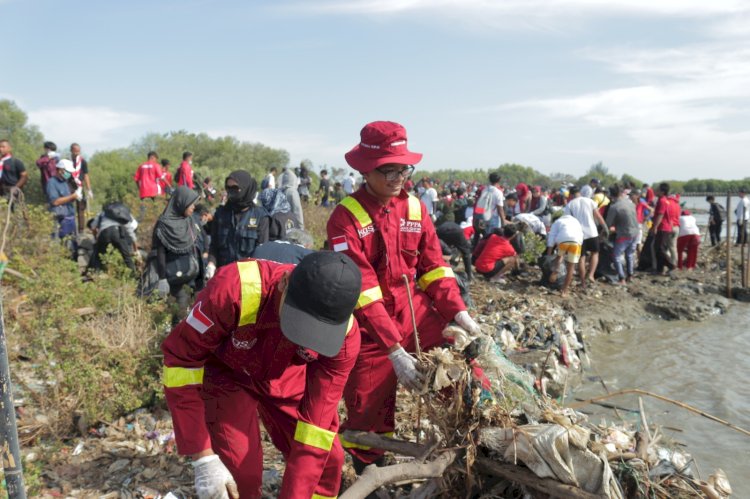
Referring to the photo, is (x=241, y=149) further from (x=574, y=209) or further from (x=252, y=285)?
(x=252, y=285)

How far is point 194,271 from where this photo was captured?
5.76 m

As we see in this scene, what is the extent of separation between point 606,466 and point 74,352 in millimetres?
3381

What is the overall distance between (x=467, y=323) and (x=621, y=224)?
8037 mm

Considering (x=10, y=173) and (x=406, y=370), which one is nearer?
(x=406, y=370)

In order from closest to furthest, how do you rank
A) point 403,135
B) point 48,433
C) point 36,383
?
point 403,135 → point 48,433 → point 36,383

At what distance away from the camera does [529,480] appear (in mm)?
2650

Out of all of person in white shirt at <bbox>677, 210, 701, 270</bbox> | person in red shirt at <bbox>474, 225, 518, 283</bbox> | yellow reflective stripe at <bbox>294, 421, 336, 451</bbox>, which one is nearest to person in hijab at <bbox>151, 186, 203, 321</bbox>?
yellow reflective stripe at <bbox>294, 421, 336, 451</bbox>

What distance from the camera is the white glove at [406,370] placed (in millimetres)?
2959

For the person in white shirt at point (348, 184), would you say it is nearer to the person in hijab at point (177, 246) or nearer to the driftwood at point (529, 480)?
the person in hijab at point (177, 246)

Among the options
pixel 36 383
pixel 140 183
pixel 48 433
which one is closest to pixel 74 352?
pixel 48 433

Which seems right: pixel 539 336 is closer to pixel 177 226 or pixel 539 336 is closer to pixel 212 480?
pixel 177 226

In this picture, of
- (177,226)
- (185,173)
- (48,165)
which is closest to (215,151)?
(185,173)

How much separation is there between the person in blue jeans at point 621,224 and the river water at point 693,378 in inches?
61.0

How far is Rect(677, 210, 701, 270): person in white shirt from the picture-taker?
1247 cm
